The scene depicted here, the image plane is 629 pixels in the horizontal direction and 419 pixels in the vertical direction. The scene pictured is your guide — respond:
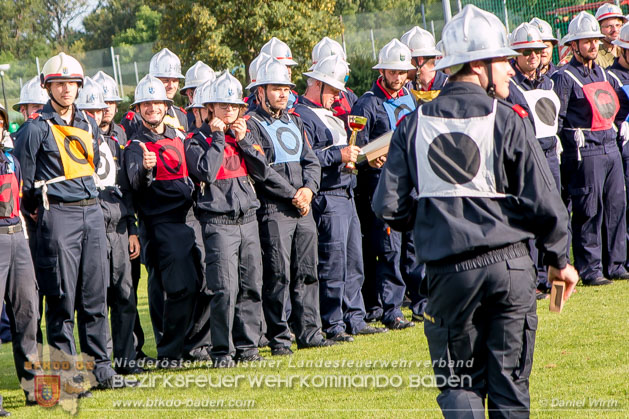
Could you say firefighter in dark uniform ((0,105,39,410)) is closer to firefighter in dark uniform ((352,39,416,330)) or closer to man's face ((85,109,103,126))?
man's face ((85,109,103,126))

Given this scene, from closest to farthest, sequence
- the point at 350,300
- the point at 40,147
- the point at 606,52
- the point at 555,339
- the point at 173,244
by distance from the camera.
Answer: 1. the point at 40,147
2. the point at 555,339
3. the point at 173,244
4. the point at 350,300
5. the point at 606,52

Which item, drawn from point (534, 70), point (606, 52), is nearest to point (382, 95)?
point (534, 70)

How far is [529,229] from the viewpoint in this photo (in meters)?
4.55

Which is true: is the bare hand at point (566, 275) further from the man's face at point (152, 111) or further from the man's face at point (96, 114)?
the man's face at point (96, 114)

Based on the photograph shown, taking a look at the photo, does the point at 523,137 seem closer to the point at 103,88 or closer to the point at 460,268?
the point at 460,268

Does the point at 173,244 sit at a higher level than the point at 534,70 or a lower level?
lower

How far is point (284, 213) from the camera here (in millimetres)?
8398

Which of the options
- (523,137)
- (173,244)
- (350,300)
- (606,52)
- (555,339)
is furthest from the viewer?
(606,52)

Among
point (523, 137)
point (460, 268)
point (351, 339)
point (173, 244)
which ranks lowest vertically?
point (351, 339)

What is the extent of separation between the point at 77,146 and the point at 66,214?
1.84 feet

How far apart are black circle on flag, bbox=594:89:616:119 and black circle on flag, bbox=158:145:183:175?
15.9 ft

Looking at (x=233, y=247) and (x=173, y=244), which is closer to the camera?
(x=233, y=247)

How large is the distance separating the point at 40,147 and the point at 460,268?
13.1 feet

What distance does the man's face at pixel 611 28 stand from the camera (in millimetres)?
11578
